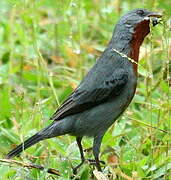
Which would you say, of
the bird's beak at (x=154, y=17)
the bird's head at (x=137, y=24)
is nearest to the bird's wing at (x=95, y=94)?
the bird's head at (x=137, y=24)

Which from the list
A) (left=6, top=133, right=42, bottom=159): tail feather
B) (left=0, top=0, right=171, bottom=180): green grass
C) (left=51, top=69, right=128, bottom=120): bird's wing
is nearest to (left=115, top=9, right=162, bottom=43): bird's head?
(left=0, top=0, right=171, bottom=180): green grass

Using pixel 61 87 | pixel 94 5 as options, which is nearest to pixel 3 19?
pixel 94 5

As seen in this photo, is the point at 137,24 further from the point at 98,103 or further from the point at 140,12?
the point at 98,103

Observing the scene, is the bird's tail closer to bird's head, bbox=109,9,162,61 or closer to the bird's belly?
the bird's belly

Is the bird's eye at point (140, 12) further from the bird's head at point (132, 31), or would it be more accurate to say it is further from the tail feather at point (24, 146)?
the tail feather at point (24, 146)

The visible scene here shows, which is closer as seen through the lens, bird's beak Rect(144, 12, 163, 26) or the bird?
the bird

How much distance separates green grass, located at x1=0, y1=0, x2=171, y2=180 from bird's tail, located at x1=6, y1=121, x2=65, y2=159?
8 cm

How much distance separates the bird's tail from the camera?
18.5 feet

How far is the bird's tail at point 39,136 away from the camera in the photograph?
5.65m

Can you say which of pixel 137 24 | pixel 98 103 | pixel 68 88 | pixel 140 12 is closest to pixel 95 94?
pixel 98 103

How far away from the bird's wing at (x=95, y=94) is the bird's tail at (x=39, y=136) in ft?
0.30

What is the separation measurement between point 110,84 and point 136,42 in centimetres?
42

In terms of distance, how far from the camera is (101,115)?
19.1 feet

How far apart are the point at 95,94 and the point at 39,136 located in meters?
0.53
